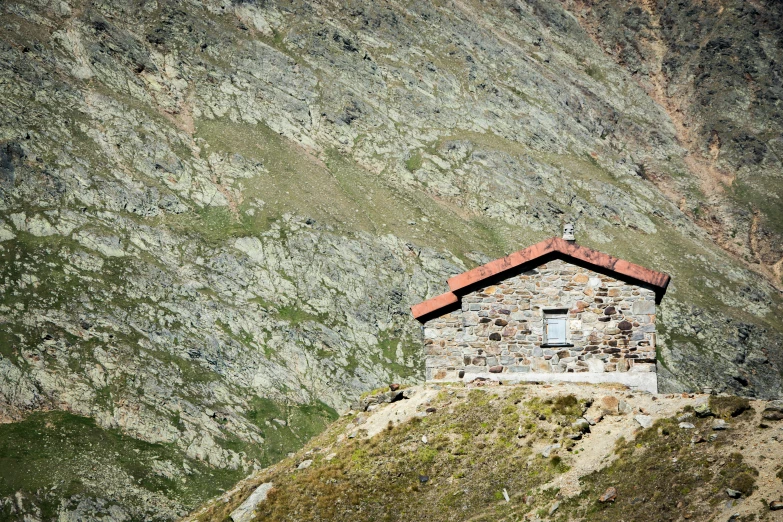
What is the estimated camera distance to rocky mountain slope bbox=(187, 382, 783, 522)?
2006 centimetres

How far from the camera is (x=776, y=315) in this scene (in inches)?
5738

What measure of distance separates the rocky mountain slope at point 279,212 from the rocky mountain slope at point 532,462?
6073cm

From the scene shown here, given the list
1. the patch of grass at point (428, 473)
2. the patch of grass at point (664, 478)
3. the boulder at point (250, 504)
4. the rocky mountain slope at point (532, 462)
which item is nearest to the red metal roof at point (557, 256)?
the rocky mountain slope at point (532, 462)

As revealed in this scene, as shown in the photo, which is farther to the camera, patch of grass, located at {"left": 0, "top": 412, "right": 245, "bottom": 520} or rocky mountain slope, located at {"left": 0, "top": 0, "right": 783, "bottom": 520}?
rocky mountain slope, located at {"left": 0, "top": 0, "right": 783, "bottom": 520}

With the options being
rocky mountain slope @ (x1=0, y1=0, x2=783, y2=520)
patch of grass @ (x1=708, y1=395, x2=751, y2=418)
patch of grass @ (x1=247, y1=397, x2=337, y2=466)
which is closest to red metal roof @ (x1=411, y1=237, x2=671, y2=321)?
patch of grass @ (x1=708, y1=395, x2=751, y2=418)

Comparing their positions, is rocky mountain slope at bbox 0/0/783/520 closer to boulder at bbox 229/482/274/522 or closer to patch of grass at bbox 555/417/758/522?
boulder at bbox 229/482/274/522

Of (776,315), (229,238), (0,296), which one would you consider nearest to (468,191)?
(229,238)

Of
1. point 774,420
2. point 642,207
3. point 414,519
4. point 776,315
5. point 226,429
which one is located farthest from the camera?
point 642,207

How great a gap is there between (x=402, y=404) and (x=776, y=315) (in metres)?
133

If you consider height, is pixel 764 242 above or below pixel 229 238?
below

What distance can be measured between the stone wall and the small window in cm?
19

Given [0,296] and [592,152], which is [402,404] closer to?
[0,296]

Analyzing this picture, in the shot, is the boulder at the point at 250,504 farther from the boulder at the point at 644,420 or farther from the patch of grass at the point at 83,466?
the patch of grass at the point at 83,466

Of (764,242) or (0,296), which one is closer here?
(0,296)
